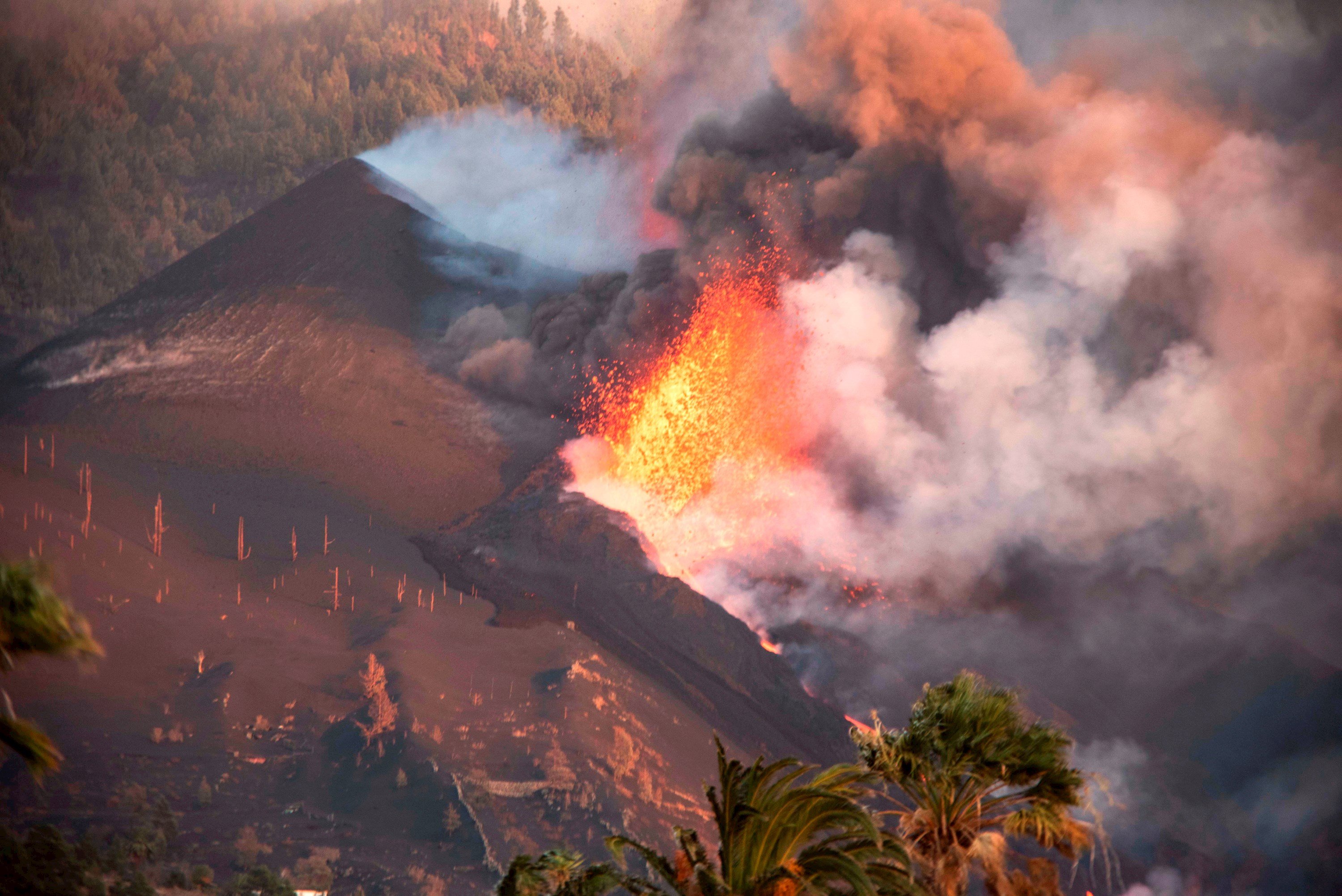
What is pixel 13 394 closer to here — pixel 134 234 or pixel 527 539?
pixel 527 539

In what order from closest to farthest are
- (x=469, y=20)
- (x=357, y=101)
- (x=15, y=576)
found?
(x=15, y=576), (x=357, y=101), (x=469, y=20)

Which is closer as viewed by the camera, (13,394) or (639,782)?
(639,782)

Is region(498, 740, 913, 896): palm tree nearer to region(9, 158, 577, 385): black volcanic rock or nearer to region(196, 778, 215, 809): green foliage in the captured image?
region(196, 778, 215, 809): green foliage

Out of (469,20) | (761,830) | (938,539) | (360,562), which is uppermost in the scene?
(469,20)

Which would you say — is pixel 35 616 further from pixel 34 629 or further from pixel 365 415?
pixel 365 415

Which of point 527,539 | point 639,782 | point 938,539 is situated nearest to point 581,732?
point 639,782

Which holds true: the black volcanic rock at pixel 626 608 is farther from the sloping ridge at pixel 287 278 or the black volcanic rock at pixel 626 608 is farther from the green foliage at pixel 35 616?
the green foliage at pixel 35 616

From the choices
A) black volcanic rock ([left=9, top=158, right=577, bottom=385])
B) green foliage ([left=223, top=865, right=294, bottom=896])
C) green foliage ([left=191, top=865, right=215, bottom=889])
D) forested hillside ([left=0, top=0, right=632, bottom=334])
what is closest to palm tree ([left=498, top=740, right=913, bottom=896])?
green foliage ([left=223, top=865, right=294, bottom=896])

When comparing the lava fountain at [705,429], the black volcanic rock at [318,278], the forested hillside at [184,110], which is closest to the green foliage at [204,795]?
→ the lava fountain at [705,429]
